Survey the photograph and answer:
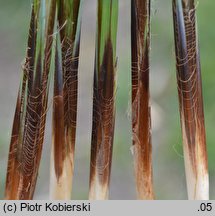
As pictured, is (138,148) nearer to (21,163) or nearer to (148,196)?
(148,196)

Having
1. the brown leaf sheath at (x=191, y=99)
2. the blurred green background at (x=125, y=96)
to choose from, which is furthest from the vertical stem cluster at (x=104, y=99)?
the brown leaf sheath at (x=191, y=99)

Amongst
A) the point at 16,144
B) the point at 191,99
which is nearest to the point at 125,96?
the point at 191,99

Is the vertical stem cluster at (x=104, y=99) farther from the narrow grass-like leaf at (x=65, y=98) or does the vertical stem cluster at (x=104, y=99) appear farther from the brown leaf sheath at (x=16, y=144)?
the brown leaf sheath at (x=16, y=144)

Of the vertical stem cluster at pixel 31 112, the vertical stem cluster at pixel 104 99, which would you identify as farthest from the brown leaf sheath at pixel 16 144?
the vertical stem cluster at pixel 104 99

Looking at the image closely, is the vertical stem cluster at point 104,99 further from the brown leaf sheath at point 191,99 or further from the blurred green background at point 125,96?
the brown leaf sheath at point 191,99

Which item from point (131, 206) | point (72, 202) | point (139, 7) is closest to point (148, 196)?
point (131, 206)
